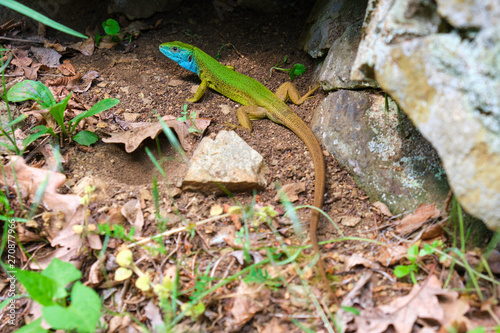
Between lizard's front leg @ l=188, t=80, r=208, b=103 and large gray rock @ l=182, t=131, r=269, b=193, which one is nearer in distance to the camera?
large gray rock @ l=182, t=131, r=269, b=193

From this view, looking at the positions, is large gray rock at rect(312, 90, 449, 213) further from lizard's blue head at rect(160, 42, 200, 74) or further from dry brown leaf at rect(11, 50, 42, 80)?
dry brown leaf at rect(11, 50, 42, 80)

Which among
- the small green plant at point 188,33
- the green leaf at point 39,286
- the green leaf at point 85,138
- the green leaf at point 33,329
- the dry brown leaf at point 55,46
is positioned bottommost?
the green leaf at point 33,329

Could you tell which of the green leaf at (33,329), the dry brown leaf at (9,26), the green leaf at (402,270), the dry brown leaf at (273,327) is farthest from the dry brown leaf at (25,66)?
the green leaf at (402,270)

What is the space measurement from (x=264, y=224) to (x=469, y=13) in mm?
1727

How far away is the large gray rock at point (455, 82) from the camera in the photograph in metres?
1.81

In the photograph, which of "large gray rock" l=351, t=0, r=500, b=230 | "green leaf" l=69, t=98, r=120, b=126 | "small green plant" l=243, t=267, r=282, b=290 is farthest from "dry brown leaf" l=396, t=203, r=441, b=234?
"green leaf" l=69, t=98, r=120, b=126

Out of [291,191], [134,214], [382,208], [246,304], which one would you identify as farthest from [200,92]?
[246,304]

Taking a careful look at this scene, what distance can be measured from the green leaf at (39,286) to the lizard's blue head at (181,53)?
2900 mm

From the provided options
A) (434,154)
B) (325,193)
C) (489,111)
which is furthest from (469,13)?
(325,193)

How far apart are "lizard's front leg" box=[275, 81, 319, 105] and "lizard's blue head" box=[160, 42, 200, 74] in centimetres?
105

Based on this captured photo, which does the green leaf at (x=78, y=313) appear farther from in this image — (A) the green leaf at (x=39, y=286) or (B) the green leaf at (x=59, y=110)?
(B) the green leaf at (x=59, y=110)

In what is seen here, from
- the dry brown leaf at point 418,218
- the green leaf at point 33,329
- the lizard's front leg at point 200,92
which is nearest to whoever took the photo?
the green leaf at point 33,329

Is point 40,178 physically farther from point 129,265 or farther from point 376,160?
point 376,160

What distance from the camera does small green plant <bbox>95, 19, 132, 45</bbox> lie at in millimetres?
4359
